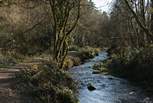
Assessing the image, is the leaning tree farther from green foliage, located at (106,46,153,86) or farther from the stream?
green foliage, located at (106,46,153,86)

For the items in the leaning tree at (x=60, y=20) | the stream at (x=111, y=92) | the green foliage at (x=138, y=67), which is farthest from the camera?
the leaning tree at (x=60, y=20)

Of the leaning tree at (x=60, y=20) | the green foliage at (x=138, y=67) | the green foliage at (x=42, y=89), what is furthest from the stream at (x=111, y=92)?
the green foliage at (x=42, y=89)

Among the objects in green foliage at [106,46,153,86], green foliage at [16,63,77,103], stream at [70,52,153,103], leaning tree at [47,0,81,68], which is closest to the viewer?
green foliage at [16,63,77,103]

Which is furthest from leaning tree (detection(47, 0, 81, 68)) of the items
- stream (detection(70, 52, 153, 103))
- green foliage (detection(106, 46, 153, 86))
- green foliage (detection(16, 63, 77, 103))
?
green foliage (detection(16, 63, 77, 103))

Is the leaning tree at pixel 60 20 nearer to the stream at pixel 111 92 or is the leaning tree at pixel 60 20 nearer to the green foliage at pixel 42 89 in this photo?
the stream at pixel 111 92

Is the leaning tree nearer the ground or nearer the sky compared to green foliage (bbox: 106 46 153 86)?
nearer the sky

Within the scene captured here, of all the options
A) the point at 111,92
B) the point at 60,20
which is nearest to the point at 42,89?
the point at 111,92

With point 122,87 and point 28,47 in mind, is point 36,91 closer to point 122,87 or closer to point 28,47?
point 122,87

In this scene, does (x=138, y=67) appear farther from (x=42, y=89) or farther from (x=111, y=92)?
(x=42, y=89)

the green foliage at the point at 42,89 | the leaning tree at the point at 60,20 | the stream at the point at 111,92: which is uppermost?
the leaning tree at the point at 60,20

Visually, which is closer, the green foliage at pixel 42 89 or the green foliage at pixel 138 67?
the green foliage at pixel 42 89

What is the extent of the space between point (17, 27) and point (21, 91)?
30191 millimetres

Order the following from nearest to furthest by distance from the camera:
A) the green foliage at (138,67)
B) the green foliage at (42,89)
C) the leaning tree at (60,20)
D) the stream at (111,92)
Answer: the green foliage at (42,89), the stream at (111,92), the green foliage at (138,67), the leaning tree at (60,20)

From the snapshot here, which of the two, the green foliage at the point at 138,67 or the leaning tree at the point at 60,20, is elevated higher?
the leaning tree at the point at 60,20
